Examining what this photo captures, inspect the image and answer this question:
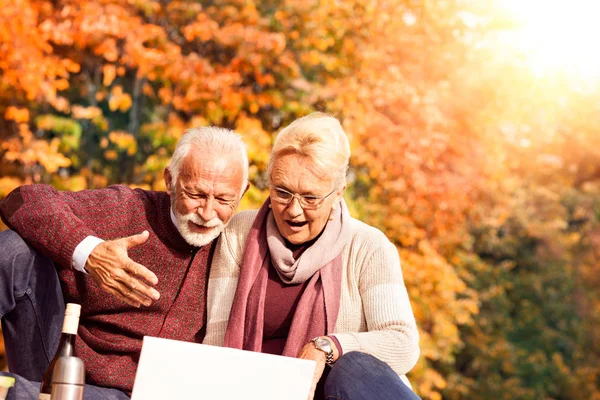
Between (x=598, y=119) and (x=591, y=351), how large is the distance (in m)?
3.23

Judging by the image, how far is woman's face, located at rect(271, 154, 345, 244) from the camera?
111 inches

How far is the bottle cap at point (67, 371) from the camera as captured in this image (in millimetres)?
2018

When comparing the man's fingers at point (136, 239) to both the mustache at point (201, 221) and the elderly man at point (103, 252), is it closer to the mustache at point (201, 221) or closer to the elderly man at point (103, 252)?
the elderly man at point (103, 252)

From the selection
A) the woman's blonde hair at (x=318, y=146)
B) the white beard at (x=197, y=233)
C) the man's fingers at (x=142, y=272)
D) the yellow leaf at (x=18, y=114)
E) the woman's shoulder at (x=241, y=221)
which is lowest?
the yellow leaf at (x=18, y=114)

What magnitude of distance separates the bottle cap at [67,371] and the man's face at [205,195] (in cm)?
90

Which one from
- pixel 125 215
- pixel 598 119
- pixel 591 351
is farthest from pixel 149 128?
pixel 591 351

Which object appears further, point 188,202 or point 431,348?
point 431,348

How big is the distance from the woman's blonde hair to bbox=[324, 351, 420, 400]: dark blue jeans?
657 millimetres

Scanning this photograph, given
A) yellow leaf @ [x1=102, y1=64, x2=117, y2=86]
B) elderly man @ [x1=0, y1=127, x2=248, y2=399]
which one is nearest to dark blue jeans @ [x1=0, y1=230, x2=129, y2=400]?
elderly man @ [x1=0, y1=127, x2=248, y2=399]

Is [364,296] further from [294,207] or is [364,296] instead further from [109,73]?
[109,73]

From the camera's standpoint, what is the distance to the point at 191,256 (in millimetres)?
3004

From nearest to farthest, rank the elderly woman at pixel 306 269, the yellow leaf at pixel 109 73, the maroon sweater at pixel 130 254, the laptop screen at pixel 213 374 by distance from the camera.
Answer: the laptop screen at pixel 213 374, the maroon sweater at pixel 130 254, the elderly woman at pixel 306 269, the yellow leaf at pixel 109 73

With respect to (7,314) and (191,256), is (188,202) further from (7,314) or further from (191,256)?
(7,314)

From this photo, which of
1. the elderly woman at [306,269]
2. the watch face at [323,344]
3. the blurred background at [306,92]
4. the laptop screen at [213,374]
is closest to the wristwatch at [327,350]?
the watch face at [323,344]
